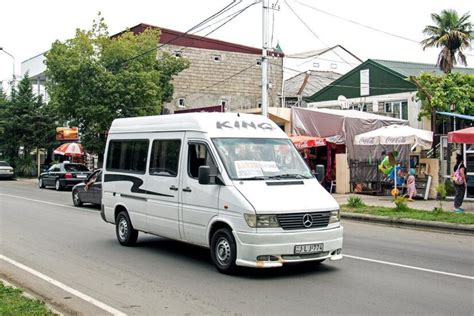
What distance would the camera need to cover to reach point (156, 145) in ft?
33.1

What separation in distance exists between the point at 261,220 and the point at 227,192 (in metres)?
0.73

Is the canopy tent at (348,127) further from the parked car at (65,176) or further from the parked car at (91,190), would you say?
the parked car at (65,176)

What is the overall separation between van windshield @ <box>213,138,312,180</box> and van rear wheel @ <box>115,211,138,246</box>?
10.3 ft

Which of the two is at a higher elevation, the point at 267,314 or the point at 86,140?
the point at 86,140

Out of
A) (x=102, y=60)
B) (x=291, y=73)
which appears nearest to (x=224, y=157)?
(x=102, y=60)

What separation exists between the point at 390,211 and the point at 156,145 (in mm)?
8827

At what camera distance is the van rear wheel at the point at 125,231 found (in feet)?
35.5

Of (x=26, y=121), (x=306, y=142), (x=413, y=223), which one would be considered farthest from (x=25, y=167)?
(x=413, y=223)

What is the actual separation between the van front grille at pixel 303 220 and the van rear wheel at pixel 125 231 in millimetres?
4039

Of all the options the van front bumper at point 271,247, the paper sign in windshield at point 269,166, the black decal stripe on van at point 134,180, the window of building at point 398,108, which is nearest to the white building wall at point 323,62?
the window of building at point 398,108

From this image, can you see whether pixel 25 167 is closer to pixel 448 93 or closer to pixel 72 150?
pixel 72 150

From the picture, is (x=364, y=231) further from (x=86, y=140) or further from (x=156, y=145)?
(x=86, y=140)

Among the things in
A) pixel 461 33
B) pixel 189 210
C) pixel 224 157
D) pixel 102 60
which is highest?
pixel 461 33

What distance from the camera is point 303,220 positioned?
7.83 m
